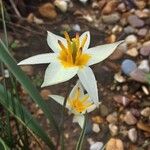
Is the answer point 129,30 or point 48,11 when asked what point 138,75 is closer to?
point 129,30

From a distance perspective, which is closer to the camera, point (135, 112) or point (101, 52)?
point (101, 52)

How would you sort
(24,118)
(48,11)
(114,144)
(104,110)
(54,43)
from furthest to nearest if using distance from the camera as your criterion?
(48,11) < (104,110) < (114,144) < (24,118) < (54,43)

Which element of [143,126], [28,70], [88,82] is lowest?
[143,126]

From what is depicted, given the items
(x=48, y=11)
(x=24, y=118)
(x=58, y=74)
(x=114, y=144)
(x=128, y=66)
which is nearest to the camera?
(x=58, y=74)

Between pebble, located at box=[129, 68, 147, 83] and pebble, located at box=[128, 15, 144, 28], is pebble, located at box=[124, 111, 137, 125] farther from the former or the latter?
pebble, located at box=[128, 15, 144, 28]

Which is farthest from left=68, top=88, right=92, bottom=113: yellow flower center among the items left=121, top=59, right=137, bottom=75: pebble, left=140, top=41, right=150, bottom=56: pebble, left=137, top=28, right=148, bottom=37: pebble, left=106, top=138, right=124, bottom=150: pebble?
left=137, top=28, right=148, bottom=37: pebble

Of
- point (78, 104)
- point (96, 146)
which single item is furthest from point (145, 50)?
point (78, 104)

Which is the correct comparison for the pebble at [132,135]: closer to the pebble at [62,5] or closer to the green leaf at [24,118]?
the green leaf at [24,118]

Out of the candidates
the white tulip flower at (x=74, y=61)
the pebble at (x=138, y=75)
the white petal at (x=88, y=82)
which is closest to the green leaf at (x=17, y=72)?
the white tulip flower at (x=74, y=61)
